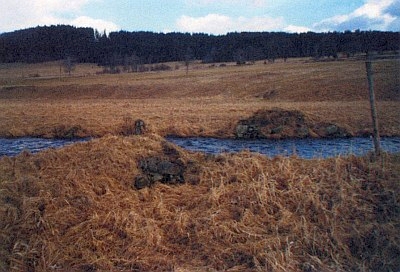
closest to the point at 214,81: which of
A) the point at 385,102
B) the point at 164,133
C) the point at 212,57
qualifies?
the point at 385,102

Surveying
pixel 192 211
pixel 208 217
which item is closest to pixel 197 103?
pixel 192 211

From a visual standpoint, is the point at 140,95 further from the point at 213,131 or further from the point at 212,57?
the point at 212,57

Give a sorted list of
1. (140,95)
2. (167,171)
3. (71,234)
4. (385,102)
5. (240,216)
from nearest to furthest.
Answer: (71,234), (240,216), (167,171), (385,102), (140,95)

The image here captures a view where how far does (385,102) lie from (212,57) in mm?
89409

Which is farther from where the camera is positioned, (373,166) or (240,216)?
(373,166)

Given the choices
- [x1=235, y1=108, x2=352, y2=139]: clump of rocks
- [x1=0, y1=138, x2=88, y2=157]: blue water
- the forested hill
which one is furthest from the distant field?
the forested hill

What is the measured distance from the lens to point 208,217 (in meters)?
6.23

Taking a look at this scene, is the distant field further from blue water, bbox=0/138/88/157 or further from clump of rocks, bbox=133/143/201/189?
clump of rocks, bbox=133/143/201/189

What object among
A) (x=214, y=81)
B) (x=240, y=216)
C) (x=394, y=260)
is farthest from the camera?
(x=214, y=81)

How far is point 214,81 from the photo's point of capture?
2015 inches

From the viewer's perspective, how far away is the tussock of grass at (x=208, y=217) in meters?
5.33

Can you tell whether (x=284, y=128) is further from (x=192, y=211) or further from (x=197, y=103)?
(x=197, y=103)

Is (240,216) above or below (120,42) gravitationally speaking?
below

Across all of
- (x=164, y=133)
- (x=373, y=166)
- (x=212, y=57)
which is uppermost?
(x=212, y=57)
